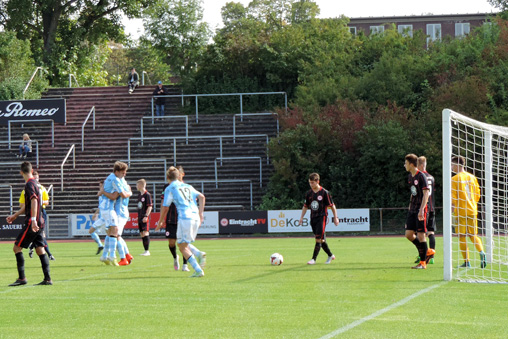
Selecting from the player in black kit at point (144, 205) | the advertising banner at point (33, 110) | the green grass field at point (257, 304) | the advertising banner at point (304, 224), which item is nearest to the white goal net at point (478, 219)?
the green grass field at point (257, 304)

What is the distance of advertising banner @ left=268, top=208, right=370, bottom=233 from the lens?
105ft

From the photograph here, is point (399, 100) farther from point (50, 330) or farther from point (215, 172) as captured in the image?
point (50, 330)

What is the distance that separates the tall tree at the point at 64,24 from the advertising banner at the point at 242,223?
2608 cm

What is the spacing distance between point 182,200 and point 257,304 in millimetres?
3764

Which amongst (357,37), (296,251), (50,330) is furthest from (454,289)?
(357,37)

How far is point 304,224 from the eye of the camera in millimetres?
32000

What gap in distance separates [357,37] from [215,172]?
58.9 feet

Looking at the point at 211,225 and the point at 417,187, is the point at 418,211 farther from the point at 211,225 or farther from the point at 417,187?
the point at 211,225

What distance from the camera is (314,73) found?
46250 mm

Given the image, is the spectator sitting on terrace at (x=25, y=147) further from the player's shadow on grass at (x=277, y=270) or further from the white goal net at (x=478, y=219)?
the white goal net at (x=478, y=219)

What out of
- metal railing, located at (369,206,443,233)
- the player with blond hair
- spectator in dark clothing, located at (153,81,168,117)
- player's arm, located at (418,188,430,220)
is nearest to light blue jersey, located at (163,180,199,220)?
player's arm, located at (418,188,430,220)

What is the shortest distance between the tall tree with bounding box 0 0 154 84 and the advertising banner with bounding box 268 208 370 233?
26733 mm

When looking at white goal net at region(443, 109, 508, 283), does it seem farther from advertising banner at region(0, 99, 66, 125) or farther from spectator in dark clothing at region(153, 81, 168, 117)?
advertising banner at region(0, 99, 66, 125)

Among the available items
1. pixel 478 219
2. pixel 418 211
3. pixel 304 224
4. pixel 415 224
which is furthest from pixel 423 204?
pixel 304 224
